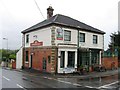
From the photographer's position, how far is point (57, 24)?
2616 centimetres

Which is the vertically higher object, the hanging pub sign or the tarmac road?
the hanging pub sign

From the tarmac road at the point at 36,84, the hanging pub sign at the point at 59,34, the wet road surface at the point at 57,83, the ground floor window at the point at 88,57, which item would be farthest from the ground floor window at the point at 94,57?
the tarmac road at the point at 36,84

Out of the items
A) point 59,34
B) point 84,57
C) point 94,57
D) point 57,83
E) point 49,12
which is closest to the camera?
point 57,83

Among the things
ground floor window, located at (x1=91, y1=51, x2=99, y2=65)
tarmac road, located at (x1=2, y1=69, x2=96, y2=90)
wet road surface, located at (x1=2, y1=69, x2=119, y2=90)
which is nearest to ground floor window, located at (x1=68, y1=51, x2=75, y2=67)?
ground floor window, located at (x1=91, y1=51, x2=99, y2=65)

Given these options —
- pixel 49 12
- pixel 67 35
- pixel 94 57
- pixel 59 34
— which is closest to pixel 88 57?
pixel 94 57

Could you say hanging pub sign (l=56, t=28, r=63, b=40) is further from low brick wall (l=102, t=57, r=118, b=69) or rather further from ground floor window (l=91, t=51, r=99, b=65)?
low brick wall (l=102, t=57, r=118, b=69)

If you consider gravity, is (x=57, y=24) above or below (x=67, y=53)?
above

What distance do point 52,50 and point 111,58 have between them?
46.3ft

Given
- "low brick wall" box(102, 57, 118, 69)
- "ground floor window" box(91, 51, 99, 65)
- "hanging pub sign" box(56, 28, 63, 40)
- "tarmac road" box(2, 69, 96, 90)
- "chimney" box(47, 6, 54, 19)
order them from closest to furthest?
"tarmac road" box(2, 69, 96, 90)
"hanging pub sign" box(56, 28, 63, 40)
"ground floor window" box(91, 51, 99, 65)
"chimney" box(47, 6, 54, 19)
"low brick wall" box(102, 57, 118, 69)

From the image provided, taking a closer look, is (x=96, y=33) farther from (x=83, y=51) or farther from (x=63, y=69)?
(x=63, y=69)

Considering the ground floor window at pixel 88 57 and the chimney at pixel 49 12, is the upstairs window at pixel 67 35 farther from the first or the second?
the chimney at pixel 49 12

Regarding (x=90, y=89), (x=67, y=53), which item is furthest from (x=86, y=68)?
(x=90, y=89)

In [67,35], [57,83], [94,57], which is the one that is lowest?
[57,83]

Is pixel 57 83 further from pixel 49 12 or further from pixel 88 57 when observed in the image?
pixel 49 12
